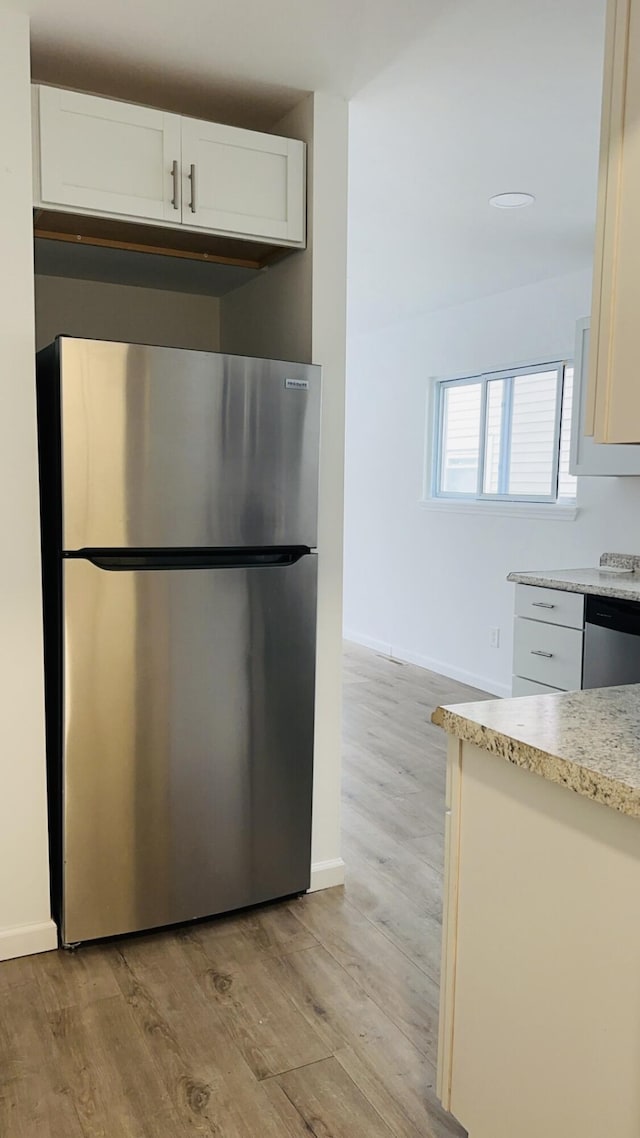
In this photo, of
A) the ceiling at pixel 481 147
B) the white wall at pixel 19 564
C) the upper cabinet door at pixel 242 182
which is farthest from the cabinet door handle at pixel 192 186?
the ceiling at pixel 481 147

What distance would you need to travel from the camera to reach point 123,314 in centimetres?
304

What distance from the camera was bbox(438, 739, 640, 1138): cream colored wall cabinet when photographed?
1.21 meters

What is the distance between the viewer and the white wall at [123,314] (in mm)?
2898

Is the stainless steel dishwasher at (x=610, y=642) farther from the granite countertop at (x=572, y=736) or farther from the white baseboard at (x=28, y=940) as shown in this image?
the white baseboard at (x=28, y=940)

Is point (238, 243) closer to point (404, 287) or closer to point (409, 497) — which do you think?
point (404, 287)

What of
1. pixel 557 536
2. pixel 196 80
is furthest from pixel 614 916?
pixel 557 536

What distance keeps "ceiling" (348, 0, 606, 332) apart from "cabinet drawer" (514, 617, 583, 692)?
1.73 metres

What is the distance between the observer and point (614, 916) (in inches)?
47.6

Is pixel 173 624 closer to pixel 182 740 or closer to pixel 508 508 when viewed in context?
pixel 182 740

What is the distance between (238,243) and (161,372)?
660 mm

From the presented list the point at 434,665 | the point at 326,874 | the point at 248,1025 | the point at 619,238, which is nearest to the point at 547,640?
A: the point at 326,874

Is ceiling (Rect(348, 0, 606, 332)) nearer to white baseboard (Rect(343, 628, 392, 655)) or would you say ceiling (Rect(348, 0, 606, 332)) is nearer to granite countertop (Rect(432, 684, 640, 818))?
granite countertop (Rect(432, 684, 640, 818))

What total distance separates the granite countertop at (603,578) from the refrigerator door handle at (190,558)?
1347 millimetres

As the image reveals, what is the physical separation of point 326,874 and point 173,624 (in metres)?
1.02
